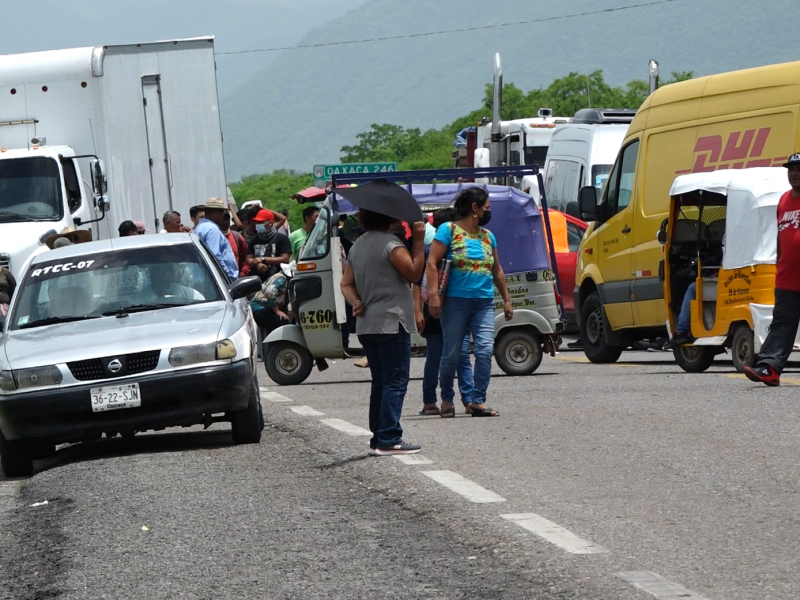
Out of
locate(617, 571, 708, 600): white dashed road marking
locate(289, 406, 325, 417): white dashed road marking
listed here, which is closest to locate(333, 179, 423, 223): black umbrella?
locate(289, 406, 325, 417): white dashed road marking

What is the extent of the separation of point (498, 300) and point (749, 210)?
2997mm

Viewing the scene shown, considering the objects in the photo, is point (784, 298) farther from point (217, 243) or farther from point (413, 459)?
point (217, 243)

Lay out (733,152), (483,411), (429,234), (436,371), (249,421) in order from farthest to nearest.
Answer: (733,152) < (429,234) < (436,371) < (483,411) < (249,421)

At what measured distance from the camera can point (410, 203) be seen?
1005cm

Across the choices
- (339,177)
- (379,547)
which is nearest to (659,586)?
(379,547)

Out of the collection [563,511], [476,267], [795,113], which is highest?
[795,113]

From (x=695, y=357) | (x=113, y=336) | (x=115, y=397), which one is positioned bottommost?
(x=695, y=357)

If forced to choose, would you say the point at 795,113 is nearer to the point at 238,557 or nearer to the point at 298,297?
the point at 298,297

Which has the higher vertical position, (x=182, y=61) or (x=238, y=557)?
(x=182, y=61)

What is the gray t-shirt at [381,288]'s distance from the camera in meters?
10.1

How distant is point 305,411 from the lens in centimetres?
1369

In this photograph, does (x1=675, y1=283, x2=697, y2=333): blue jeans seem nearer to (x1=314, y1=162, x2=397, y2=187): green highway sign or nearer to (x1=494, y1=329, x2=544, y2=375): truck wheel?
(x1=494, y1=329, x2=544, y2=375): truck wheel

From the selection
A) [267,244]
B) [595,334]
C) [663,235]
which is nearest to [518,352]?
[663,235]

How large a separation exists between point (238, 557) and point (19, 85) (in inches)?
593
